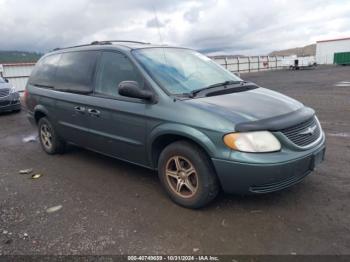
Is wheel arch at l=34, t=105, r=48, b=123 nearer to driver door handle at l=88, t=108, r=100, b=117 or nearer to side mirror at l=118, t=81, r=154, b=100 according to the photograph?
driver door handle at l=88, t=108, r=100, b=117

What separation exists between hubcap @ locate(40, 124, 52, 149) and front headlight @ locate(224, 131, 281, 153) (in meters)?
Answer: 3.74

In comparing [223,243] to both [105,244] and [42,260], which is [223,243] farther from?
[42,260]

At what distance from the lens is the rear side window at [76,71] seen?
4414 millimetres

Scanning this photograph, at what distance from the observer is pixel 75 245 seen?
2877 millimetres

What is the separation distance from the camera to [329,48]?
183 ft

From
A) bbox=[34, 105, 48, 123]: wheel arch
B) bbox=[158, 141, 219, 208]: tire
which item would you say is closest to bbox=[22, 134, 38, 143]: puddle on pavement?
bbox=[34, 105, 48, 123]: wheel arch

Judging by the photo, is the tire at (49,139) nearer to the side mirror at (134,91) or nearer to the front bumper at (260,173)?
the side mirror at (134,91)

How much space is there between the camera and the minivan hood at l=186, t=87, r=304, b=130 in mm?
3080

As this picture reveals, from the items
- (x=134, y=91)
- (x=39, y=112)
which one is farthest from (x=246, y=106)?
(x=39, y=112)

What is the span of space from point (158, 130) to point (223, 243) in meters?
1.37

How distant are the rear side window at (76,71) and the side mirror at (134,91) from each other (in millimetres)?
1038

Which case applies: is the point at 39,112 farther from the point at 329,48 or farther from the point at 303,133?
the point at 329,48

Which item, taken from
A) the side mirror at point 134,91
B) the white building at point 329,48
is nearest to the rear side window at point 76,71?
the side mirror at point 134,91

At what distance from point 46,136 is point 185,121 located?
3.45 metres
